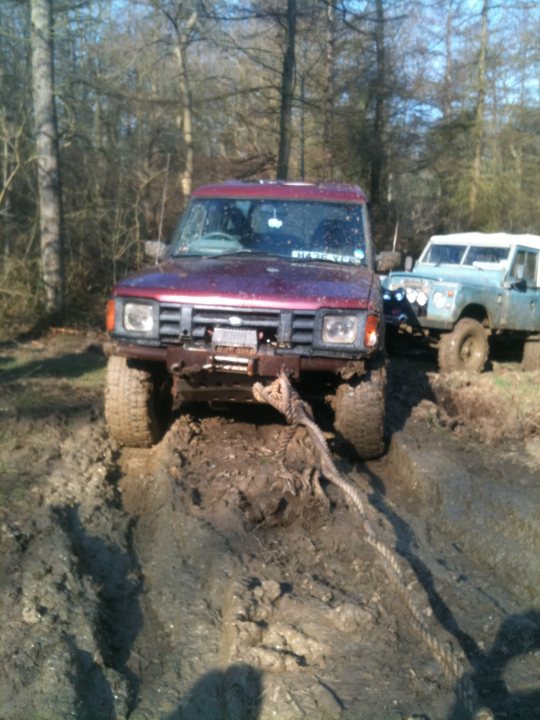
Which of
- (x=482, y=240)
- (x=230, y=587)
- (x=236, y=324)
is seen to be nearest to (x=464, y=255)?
(x=482, y=240)

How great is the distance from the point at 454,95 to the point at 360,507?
22.7 m

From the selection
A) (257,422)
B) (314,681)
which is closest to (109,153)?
(257,422)

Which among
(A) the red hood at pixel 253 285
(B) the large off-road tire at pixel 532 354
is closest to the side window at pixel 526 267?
(B) the large off-road tire at pixel 532 354

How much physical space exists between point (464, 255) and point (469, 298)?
1699 millimetres

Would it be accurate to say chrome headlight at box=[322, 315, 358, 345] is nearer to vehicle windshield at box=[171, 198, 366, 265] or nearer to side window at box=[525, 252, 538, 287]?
vehicle windshield at box=[171, 198, 366, 265]

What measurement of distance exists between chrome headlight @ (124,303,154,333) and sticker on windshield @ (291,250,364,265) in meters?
1.41

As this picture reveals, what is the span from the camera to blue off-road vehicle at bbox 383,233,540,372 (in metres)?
10.0

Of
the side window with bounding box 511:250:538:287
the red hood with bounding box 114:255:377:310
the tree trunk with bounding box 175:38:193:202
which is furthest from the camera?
the tree trunk with bounding box 175:38:193:202

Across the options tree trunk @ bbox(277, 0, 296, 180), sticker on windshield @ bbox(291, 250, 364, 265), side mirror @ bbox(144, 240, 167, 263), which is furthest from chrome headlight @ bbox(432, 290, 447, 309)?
tree trunk @ bbox(277, 0, 296, 180)

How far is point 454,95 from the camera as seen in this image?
2478 cm

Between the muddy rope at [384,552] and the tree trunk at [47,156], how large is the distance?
597cm

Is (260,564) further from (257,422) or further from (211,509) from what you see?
(257,422)

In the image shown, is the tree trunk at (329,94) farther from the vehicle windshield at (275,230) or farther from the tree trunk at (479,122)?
the vehicle windshield at (275,230)

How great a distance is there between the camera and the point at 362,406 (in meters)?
5.77
